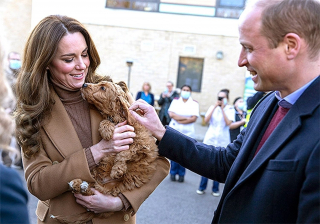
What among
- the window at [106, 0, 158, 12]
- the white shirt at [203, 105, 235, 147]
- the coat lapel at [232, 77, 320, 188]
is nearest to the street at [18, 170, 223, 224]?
the white shirt at [203, 105, 235, 147]

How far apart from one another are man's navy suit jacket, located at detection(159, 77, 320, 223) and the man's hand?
0.66m

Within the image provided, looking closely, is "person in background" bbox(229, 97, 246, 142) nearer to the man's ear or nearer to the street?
the street

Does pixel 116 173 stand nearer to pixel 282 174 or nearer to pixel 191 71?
pixel 282 174

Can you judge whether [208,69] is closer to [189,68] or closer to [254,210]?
[189,68]

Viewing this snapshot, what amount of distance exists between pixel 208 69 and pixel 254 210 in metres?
16.0

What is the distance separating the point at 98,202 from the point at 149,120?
0.66m

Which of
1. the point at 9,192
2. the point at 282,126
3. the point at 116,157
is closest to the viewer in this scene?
the point at 9,192

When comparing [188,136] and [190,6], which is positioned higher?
[190,6]

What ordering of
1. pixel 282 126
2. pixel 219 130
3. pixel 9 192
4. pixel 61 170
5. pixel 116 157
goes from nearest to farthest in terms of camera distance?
pixel 9 192, pixel 282 126, pixel 61 170, pixel 116 157, pixel 219 130

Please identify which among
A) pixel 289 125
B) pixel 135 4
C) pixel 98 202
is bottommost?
pixel 98 202

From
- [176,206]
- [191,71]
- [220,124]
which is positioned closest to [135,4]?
[191,71]

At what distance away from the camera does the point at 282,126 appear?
5.13 ft

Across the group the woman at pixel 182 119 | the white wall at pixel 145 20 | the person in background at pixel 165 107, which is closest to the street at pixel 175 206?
the woman at pixel 182 119

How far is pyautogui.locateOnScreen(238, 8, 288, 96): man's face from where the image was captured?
1587mm
